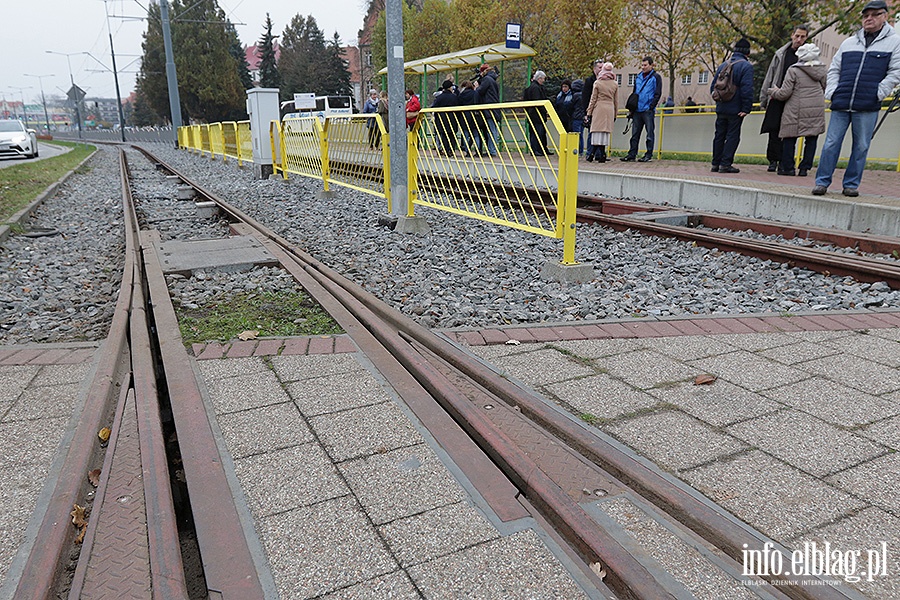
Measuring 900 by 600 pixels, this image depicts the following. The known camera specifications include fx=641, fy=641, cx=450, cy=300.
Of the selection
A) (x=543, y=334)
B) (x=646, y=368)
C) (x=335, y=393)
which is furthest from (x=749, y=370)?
(x=335, y=393)

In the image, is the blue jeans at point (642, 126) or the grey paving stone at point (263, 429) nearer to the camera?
the grey paving stone at point (263, 429)

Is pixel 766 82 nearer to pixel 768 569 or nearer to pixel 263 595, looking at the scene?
pixel 768 569

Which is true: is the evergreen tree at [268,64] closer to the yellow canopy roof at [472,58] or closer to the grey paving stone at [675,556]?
the yellow canopy roof at [472,58]

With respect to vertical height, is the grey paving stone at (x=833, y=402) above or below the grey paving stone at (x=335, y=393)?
above

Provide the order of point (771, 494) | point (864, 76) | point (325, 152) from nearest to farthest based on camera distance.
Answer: point (771, 494), point (864, 76), point (325, 152)

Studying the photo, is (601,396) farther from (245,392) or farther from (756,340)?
(245,392)

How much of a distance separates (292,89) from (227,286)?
7546cm

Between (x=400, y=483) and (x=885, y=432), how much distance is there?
209 cm

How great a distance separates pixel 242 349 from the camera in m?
3.90

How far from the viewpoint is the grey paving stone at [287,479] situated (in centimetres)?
232

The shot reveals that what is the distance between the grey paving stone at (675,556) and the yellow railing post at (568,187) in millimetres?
3525

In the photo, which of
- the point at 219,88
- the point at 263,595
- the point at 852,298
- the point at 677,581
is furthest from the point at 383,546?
the point at 219,88

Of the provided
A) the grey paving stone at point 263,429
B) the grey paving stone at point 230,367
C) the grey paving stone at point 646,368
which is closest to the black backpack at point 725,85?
the grey paving stone at point 646,368

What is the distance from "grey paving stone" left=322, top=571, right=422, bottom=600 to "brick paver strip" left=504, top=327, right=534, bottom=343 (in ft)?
7.40
